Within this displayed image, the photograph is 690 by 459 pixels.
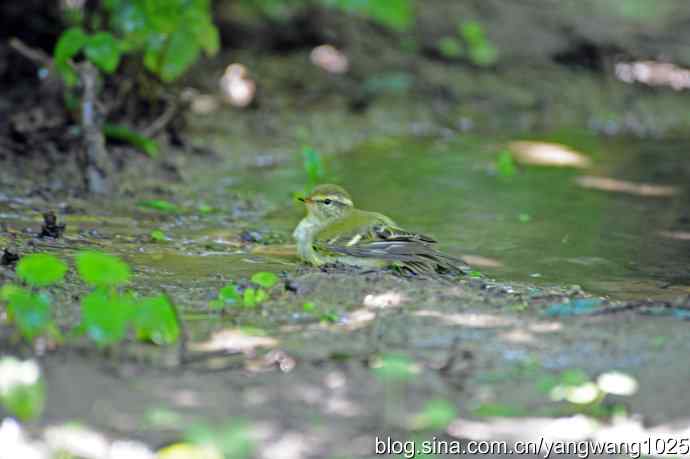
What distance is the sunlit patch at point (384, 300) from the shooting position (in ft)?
17.8

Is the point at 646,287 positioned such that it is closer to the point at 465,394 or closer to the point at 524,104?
the point at 465,394

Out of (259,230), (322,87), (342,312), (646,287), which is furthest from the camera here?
(322,87)

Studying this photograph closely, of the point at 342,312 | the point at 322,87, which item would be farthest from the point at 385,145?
the point at 342,312

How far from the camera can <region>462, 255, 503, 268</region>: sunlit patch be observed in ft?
23.8

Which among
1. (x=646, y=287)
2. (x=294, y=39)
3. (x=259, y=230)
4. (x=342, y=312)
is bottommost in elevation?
(x=342, y=312)

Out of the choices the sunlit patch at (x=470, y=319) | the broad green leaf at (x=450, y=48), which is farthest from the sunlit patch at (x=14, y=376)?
the broad green leaf at (x=450, y=48)

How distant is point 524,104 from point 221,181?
522cm

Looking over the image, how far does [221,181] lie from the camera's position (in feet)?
31.8

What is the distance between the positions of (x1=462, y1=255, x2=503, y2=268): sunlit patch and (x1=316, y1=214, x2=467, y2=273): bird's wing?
38 cm

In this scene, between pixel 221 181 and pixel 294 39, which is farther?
pixel 294 39

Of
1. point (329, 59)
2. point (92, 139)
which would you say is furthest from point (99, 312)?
point (329, 59)

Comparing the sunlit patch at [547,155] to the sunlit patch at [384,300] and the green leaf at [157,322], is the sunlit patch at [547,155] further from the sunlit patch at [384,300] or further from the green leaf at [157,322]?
the green leaf at [157,322]

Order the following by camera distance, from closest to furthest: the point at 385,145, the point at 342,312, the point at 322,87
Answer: the point at 342,312
the point at 385,145
the point at 322,87

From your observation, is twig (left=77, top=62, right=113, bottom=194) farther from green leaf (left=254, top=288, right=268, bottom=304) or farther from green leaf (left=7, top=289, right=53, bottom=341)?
green leaf (left=7, top=289, right=53, bottom=341)
